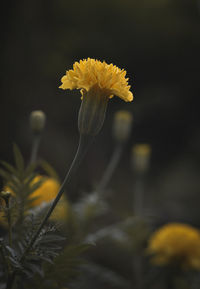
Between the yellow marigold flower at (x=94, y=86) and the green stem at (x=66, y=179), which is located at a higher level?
the yellow marigold flower at (x=94, y=86)

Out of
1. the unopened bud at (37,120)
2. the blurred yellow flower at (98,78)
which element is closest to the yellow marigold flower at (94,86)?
the blurred yellow flower at (98,78)

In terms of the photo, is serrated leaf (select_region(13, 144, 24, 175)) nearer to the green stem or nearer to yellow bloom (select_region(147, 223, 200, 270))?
the green stem

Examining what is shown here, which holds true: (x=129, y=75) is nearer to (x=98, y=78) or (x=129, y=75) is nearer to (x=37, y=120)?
(x=37, y=120)

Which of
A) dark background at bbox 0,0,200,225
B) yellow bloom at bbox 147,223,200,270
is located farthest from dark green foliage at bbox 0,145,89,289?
dark background at bbox 0,0,200,225

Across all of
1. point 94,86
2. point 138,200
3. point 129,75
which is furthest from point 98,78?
point 129,75

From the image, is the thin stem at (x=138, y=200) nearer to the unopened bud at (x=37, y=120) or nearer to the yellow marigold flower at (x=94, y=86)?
the unopened bud at (x=37, y=120)

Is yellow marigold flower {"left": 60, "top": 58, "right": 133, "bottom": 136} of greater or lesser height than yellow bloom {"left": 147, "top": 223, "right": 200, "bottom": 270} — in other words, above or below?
above

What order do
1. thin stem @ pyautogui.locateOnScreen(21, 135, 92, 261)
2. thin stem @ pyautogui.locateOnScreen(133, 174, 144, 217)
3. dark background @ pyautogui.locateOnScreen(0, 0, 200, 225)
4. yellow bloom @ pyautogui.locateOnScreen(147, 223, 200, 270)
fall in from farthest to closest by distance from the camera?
1. dark background @ pyautogui.locateOnScreen(0, 0, 200, 225)
2. thin stem @ pyautogui.locateOnScreen(133, 174, 144, 217)
3. yellow bloom @ pyautogui.locateOnScreen(147, 223, 200, 270)
4. thin stem @ pyautogui.locateOnScreen(21, 135, 92, 261)
